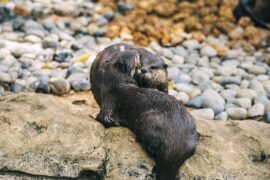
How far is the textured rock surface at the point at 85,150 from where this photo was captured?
3539 millimetres

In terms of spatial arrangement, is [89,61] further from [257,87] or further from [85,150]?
[85,150]

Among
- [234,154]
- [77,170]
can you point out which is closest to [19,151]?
[77,170]

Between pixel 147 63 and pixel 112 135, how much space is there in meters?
0.67

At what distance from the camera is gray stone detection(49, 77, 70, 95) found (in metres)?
Answer: 5.91

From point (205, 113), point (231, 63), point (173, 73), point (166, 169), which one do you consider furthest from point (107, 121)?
point (231, 63)

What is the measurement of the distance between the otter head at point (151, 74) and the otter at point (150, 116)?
0.17 ft

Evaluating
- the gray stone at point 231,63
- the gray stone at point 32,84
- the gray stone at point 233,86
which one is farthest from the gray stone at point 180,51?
the gray stone at point 32,84

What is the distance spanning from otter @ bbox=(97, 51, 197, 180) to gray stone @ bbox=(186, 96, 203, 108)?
1.78 meters

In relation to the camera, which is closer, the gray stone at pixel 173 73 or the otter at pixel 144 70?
the otter at pixel 144 70

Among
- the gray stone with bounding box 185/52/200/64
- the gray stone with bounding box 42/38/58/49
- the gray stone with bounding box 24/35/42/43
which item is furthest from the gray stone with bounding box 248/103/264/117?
the gray stone with bounding box 24/35/42/43

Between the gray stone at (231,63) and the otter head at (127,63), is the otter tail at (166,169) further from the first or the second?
the gray stone at (231,63)

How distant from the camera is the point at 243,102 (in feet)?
19.4

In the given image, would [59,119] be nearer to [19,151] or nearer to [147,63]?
[19,151]

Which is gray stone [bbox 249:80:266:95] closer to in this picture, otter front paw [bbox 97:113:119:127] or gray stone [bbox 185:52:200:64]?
gray stone [bbox 185:52:200:64]
